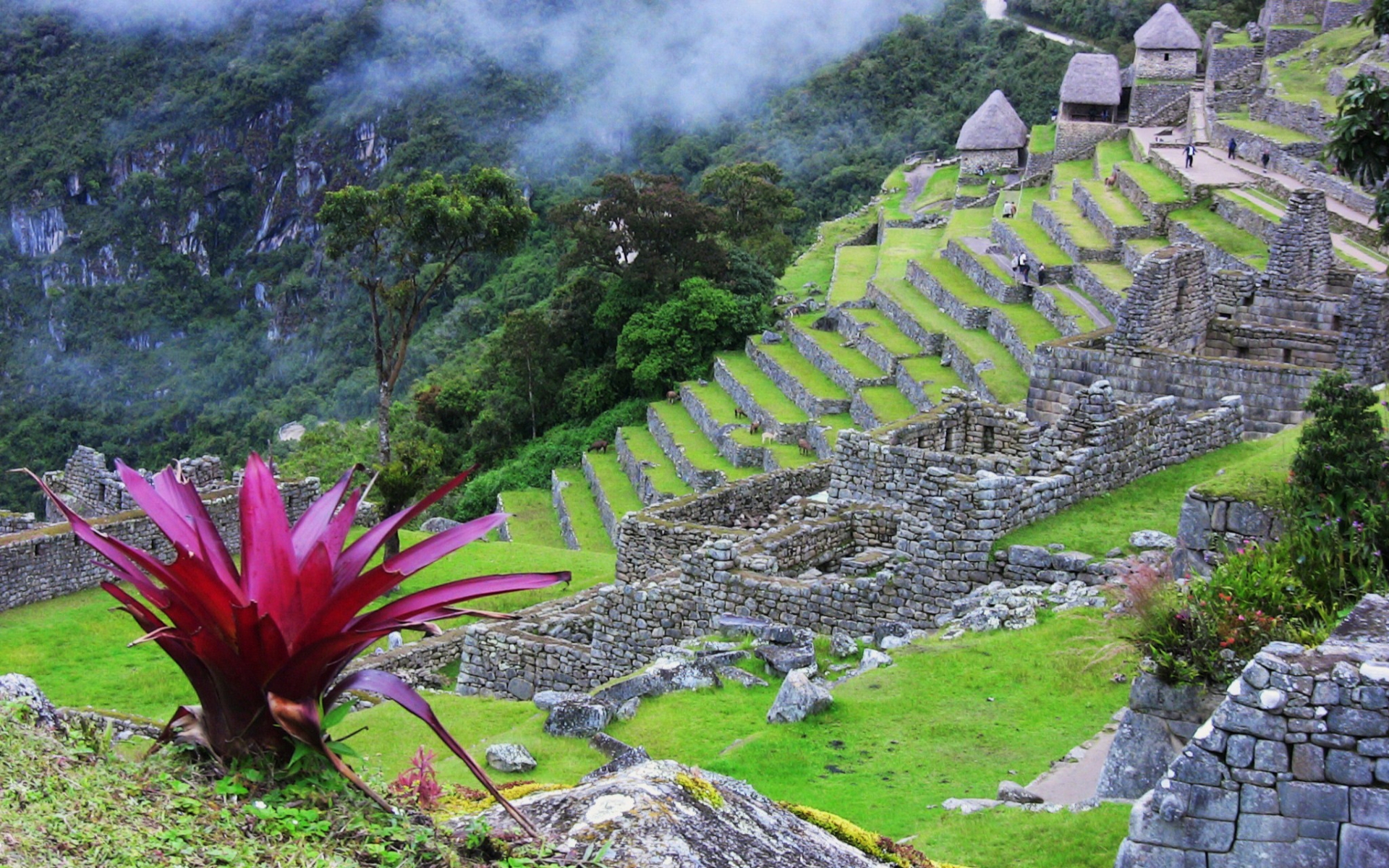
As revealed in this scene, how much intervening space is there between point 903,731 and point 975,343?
21.3 metres

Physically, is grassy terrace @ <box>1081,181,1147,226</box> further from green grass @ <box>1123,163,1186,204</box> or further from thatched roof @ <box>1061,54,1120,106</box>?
thatched roof @ <box>1061,54,1120,106</box>

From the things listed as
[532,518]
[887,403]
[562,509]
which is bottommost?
[532,518]

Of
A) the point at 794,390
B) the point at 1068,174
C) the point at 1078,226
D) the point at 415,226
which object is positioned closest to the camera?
the point at 415,226

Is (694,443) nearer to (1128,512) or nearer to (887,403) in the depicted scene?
(887,403)

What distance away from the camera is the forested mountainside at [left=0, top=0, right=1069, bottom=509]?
79062 mm

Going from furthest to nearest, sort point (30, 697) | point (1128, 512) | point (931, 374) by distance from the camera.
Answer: point (931, 374)
point (1128, 512)
point (30, 697)

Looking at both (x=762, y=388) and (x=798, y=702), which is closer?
(x=798, y=702)

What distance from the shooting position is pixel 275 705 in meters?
4.03

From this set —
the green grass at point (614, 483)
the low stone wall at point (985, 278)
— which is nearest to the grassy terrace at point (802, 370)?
the low stone wall at point (985, 278)

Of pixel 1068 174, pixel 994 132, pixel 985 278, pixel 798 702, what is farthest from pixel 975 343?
pixel 994 132

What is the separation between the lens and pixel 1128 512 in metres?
12.2

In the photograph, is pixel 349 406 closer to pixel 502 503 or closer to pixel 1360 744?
pixel 502 503

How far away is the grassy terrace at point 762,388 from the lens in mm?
31042

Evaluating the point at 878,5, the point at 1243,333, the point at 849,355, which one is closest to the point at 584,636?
the point at 1243,333
